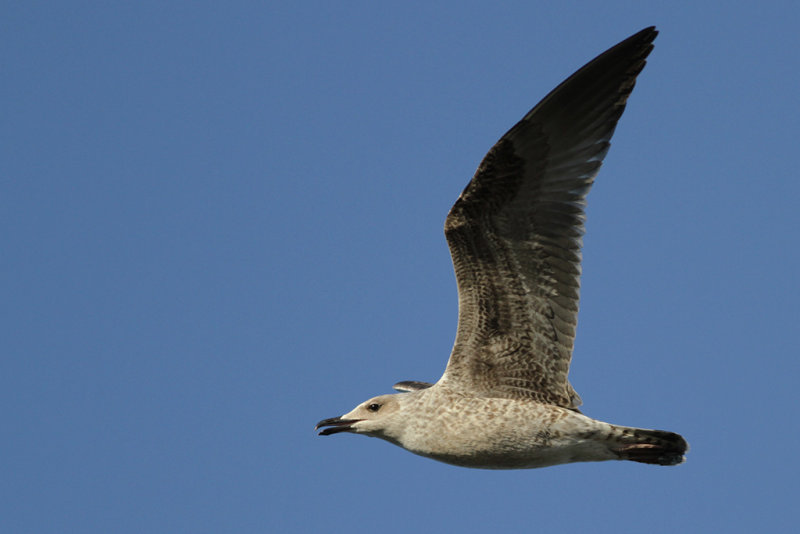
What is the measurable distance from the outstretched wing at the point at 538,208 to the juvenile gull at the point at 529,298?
0.01 m

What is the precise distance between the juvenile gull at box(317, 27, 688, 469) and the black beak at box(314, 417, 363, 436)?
50 cm

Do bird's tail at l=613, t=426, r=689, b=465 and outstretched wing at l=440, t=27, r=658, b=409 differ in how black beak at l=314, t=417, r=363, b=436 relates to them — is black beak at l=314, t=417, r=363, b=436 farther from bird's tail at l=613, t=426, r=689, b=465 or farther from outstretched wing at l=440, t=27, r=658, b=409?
bird's tail at l=613, t=426, r=689, b=465

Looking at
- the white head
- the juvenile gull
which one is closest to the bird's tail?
the juvenile gull

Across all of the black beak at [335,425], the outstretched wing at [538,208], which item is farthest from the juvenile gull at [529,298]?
the black beak at [335,425]

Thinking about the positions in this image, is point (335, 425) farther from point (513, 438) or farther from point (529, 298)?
point (529, 298)

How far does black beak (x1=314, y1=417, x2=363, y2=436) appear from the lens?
46.4 feet

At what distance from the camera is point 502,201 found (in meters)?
13.3

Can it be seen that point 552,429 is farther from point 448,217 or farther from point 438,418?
point 448,217

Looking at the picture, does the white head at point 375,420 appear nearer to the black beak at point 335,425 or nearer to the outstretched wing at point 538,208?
the black beak at point 335,425

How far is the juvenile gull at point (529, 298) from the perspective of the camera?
13.3m

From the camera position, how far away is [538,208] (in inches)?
527

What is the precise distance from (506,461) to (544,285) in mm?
1886

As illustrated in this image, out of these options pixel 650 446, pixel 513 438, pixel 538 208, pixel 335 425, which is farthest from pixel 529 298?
pixel 335 425

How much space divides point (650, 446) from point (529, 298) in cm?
202
